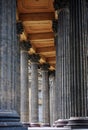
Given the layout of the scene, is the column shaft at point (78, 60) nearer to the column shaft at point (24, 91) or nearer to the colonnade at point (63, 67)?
the colonnade at point (63, 67)

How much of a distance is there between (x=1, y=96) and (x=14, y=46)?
85.5 inches

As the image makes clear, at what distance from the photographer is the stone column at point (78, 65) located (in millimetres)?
23484

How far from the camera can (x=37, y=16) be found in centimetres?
3928

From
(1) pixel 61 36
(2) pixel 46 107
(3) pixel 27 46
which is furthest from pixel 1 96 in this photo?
(2) pixel 46 107

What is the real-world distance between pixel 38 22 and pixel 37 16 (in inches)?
49.9

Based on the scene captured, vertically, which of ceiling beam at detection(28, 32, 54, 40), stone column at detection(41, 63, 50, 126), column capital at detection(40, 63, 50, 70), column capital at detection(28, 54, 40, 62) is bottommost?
stone column at detection(41, 63, 50, 126)

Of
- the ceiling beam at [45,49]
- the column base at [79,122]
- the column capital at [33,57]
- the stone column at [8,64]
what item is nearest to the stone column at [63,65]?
the column base at [79,122]

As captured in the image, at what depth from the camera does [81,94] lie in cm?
2367

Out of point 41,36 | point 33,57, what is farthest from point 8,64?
point 33,57

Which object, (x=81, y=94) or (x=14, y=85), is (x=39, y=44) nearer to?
(x=81, y=94)

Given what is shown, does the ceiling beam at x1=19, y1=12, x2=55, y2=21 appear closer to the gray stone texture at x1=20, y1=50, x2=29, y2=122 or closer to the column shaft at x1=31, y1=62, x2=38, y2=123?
the gray stone texture at x1=20, y1=50, x2=29, y2=122

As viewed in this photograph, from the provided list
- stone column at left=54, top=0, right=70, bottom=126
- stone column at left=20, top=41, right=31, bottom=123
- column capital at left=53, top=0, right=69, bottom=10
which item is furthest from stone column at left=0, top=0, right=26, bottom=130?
stone column at left=20, top=41, right=31, bottom=123

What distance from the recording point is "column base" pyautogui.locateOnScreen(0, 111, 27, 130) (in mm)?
14953

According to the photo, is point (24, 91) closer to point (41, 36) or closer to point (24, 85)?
point (24, 85)
